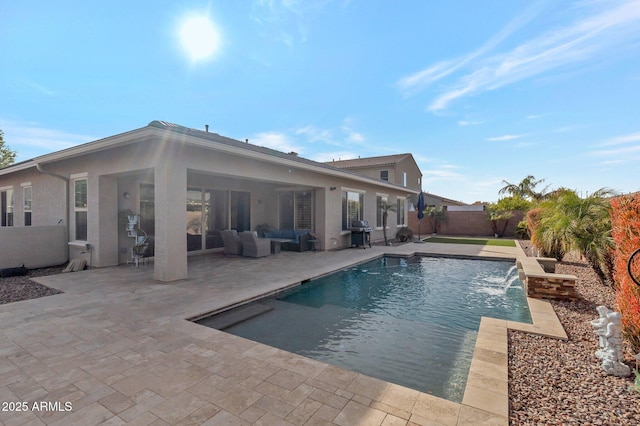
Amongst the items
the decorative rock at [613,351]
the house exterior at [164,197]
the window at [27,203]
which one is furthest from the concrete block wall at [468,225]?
the window at [27,203]

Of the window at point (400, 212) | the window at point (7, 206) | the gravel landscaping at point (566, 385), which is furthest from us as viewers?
the window at point (400, 212)

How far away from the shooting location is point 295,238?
42.6 ft

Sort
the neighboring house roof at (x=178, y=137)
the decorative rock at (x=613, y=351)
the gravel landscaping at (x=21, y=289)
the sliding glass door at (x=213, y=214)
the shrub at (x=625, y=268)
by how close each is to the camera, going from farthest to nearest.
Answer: the sliding glass door at (x=213, y=214) → the neighboring house roof at (x=178, y=137) → the gravel landscaping at (x=21, y=289) → the shrub at (x=625, y=268) → the decorative rock at (x=613, y=351)

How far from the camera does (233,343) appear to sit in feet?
12.6

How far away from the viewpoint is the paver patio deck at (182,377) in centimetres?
244

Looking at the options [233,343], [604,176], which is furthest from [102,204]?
[604,176]

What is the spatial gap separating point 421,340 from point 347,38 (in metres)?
10.2

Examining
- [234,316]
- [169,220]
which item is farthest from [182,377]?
[169,220]

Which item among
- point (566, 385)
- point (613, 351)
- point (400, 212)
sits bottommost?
point (566, 385)

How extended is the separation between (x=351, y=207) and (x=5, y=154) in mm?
36964

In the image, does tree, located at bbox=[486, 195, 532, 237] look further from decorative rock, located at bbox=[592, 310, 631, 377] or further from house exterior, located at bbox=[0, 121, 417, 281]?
decorative rock, located at bbox=[592, 310, 631, 377]

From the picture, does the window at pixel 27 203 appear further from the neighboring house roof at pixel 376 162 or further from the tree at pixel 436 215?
the tree at pixel 436 215

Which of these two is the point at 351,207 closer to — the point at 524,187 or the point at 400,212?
the point at 400,212

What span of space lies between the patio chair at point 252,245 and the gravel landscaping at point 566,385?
829 cm
